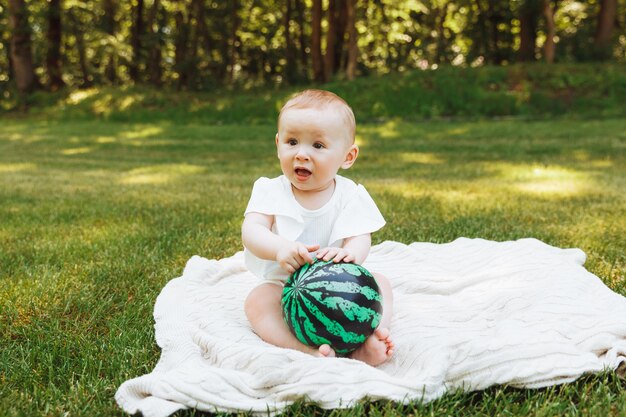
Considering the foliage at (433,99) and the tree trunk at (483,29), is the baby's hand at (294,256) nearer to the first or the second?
the foliage at (433,99)

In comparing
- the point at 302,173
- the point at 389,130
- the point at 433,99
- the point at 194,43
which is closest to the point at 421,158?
the point at 389,130

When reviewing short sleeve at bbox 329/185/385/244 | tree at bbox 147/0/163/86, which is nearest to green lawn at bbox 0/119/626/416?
short sleeve at bbox 329/185/385/244

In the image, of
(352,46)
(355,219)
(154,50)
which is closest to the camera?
(355,219)

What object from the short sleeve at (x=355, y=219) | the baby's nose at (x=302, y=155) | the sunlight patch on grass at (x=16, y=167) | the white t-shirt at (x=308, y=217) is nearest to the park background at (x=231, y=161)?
the sunlight patch on grass at (x=16, y=167)

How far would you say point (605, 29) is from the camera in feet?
69.2

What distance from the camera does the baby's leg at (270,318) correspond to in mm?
2914

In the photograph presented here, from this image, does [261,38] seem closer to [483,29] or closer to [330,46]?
[330,46]

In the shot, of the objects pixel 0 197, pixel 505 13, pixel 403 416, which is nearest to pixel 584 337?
pixel 403 416

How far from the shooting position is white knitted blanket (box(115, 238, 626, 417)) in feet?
7.72

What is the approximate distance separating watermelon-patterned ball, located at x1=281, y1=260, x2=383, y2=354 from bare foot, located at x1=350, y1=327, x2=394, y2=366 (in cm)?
4

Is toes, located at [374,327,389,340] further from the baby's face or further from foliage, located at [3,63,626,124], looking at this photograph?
foliage, located at [3,63,626,124]

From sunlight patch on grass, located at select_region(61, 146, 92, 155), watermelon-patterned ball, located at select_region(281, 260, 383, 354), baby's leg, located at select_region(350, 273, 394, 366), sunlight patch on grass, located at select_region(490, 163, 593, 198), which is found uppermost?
watermelon-patterned ball, located at select_region(281, 260, 383, 354)

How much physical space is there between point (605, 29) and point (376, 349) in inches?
866

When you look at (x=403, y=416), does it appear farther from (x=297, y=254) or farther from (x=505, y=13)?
(x=505, y=13)
